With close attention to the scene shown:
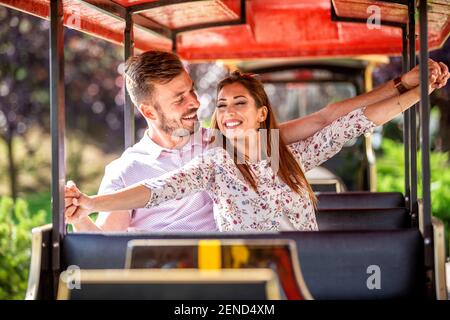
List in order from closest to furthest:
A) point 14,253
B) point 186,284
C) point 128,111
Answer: point 186,284, point 128,111, point 14,253

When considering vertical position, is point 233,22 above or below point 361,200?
above

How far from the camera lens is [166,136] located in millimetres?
4000

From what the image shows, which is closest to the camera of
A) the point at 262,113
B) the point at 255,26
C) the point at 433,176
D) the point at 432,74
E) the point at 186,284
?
the point at 186,284

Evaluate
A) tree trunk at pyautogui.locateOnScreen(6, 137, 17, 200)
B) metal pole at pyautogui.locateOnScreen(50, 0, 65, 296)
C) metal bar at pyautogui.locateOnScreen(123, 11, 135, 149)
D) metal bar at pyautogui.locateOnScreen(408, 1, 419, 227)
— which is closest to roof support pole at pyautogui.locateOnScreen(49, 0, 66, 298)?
metal pole at pyautogui.locateOnScreen(50, 0, 65, 296)

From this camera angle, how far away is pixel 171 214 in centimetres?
381

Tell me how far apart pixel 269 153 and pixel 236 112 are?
9.0 inches

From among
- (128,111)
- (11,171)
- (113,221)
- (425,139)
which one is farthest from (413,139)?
(11,171)

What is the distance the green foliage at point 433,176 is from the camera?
26.4ft

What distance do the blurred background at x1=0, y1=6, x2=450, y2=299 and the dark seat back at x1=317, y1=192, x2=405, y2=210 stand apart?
243cm

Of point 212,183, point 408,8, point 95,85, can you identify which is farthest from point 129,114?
point 95,85

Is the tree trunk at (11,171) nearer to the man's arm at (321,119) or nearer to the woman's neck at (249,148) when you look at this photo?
the man's arm at (321,119)

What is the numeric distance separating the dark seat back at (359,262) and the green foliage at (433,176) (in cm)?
456

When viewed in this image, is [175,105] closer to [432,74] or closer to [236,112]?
[236,112]

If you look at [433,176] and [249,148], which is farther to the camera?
[433,176]
